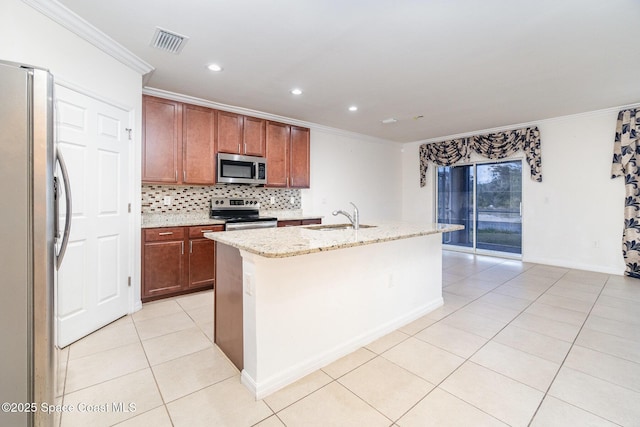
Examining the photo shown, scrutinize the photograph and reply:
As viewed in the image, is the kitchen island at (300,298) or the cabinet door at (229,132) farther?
the cabinet door at (229,132)

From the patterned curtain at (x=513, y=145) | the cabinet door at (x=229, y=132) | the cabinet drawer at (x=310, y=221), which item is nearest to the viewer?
the cabinet door at (x=229, y=132)

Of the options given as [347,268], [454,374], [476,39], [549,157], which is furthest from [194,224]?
[549,157]

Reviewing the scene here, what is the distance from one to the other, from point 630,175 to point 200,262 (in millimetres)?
6136

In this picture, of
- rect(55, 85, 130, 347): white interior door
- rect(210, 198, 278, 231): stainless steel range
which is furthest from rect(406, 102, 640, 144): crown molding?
rect(55, 85, 130, 347): white interior door

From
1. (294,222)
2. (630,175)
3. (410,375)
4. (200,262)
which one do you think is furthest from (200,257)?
(630,175)

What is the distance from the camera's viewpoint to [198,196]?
412cm

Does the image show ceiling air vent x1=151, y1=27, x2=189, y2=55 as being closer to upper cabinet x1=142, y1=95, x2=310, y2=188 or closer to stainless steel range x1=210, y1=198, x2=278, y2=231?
upper cabinet x1=142, y1=95, x2=310, y2=188

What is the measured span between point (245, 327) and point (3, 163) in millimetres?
1391

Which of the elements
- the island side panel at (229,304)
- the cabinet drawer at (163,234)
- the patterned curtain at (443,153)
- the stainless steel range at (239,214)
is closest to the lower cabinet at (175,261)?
the cabinet drawer at (163,234)

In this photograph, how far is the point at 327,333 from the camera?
6.85ft

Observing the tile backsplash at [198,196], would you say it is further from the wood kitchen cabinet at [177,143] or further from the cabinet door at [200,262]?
the cabinet door at [200,262]

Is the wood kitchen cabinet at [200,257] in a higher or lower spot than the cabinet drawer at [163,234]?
lower

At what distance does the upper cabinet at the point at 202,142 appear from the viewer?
3408mm

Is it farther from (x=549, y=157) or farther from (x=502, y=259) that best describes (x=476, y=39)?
(x=502, y=259)
